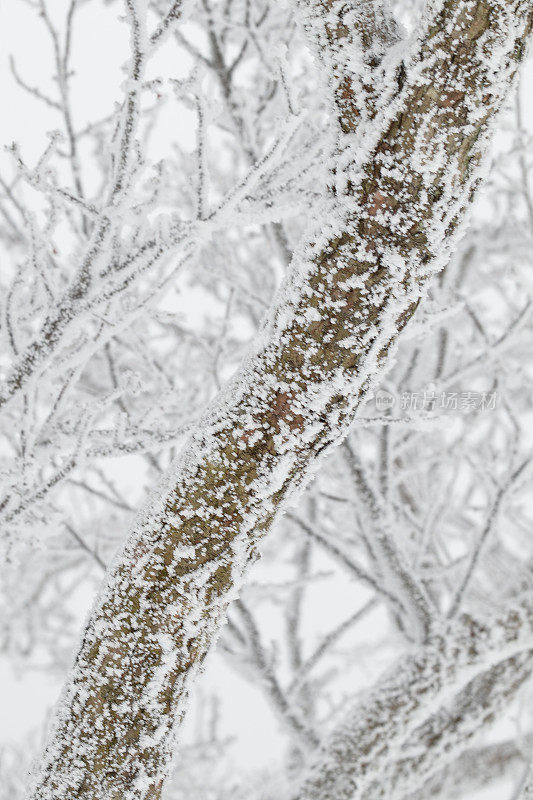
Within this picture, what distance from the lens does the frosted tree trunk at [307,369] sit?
88cm

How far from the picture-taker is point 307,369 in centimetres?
100

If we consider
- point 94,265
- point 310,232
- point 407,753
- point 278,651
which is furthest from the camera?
point 278,651

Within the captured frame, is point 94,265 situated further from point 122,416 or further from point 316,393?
point 316,393

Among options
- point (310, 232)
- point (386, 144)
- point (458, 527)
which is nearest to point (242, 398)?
point (310, 232)

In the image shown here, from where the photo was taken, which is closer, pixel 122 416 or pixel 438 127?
pixel 438 127

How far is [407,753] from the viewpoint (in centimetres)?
202

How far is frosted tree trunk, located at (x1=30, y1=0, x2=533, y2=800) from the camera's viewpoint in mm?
881

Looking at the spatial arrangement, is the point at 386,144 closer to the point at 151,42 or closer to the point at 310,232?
the point at 310,232

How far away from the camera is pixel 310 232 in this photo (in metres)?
1.00

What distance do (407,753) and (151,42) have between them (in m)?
2.19

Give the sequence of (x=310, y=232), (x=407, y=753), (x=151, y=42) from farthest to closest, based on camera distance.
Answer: (x=407, y=753) < (x=151, y=42) < (x=310, y=232)

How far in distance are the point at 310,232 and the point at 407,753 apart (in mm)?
1850

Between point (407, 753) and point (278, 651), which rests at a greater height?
point (278, 651)

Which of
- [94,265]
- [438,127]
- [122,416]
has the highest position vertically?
[94,265]
